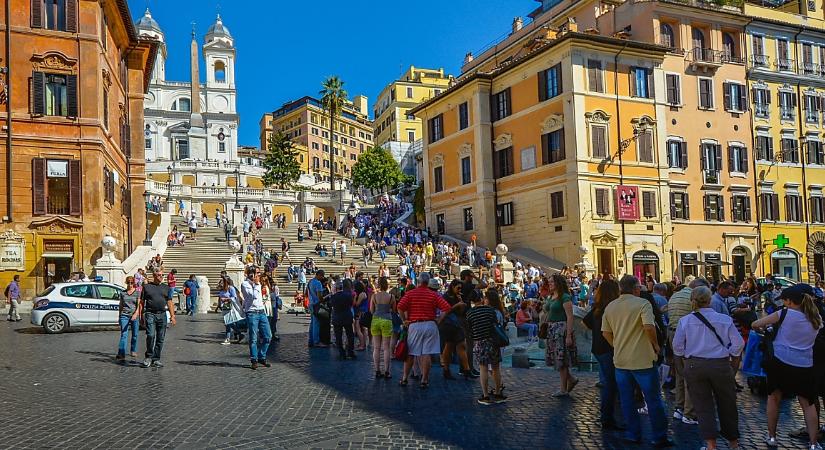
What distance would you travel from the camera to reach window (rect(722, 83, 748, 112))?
40312 mm

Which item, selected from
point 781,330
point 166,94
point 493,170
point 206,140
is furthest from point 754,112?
point 166,94

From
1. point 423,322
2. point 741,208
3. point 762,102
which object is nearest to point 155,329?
point 423,322

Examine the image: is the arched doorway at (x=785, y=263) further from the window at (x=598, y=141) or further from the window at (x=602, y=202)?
the window at (x=598, y=141)

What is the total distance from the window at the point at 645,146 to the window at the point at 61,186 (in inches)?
1053

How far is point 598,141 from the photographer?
119 feet

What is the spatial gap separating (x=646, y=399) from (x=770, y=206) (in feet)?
126

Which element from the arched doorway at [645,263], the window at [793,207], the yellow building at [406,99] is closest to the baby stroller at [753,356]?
the arched doorway at [645,263]

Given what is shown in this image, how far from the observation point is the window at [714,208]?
128ft

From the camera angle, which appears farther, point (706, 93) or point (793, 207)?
point (793, 207)

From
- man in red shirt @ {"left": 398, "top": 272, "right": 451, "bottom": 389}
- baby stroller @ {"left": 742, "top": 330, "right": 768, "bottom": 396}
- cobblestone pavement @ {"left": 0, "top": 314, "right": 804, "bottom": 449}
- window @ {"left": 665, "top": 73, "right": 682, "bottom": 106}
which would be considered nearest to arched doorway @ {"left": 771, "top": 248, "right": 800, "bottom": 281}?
window @ {"left": 665, "top": 73, "right": 682, "bottom": 106}

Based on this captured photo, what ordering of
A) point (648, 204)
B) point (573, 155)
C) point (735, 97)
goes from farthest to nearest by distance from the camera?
point (735, 97), point (648, 204), point (573, 155)

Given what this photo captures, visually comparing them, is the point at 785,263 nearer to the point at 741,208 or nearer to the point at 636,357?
the point at 741,208

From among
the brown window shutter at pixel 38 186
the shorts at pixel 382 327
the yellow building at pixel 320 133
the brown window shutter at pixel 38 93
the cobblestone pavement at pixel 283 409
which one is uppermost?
the yellow building at pixel 320 133

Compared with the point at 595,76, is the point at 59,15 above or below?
above
